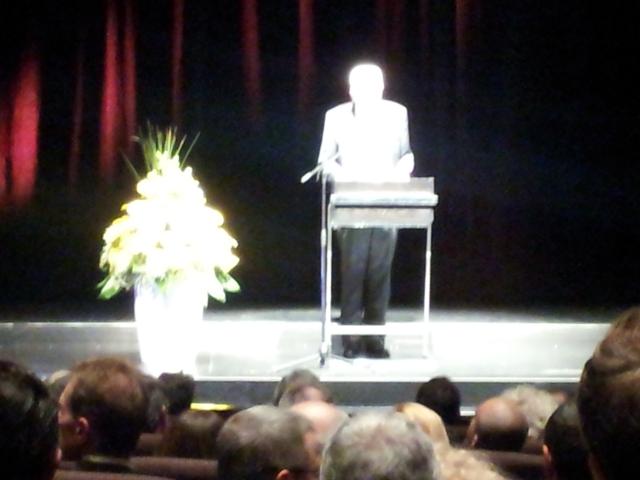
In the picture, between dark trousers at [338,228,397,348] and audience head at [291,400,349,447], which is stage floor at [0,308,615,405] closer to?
dark trousers at [338,228,397,348]

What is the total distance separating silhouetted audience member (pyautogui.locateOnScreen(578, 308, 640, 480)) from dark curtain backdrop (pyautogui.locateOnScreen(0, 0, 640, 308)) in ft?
21.5

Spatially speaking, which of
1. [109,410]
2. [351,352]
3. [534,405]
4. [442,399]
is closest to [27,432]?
[109,410]

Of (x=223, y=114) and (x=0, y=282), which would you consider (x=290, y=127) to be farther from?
(x=0, y=282)

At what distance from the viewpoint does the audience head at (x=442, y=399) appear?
338 centimetres

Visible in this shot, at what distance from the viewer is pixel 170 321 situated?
17.0 feet

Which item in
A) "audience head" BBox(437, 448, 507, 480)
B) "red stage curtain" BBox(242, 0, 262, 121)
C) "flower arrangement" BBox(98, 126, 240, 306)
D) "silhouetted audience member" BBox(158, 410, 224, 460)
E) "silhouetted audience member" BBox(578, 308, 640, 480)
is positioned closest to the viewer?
"silhouetted audience member" BBox(578, 308, 640, 480)

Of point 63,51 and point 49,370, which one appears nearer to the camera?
point 49,370

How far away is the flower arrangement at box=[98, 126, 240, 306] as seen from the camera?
201 inches

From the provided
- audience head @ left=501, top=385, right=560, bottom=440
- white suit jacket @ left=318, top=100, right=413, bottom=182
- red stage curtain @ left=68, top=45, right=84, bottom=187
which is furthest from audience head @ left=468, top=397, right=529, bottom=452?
red stage curtain @ left=68, top=45, right=84, bottom=187

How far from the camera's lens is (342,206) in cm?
491

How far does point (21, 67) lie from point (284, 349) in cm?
285

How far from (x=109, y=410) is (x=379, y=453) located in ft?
2.60

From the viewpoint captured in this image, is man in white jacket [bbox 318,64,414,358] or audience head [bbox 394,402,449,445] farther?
man in white jacket [bbox 318,64,414,358]

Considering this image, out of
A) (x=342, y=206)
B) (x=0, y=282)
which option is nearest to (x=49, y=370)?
(x=342, y=206)
